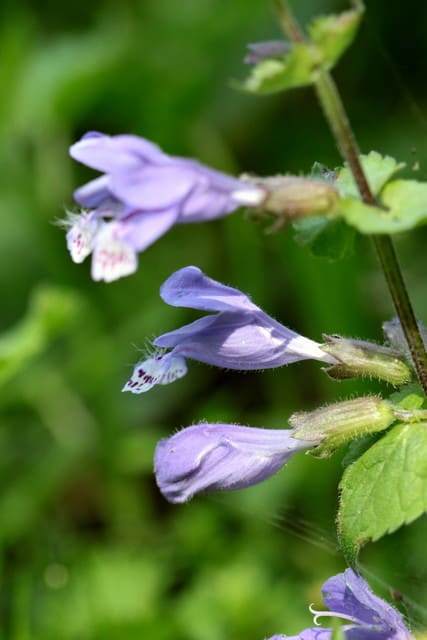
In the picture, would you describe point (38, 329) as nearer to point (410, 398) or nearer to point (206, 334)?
point (206, 334)

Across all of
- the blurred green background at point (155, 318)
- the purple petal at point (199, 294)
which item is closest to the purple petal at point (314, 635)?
the purple petal at point (199, 294)

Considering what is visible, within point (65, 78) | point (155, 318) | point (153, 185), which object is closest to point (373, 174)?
point (153, 185)

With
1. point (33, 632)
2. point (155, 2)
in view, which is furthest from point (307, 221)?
point (155, 2)

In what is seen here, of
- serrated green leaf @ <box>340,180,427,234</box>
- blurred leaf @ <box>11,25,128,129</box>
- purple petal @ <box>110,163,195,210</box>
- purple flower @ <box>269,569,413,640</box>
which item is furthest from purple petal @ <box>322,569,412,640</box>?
blurred leaf @ <box>11,25,128,129</box>

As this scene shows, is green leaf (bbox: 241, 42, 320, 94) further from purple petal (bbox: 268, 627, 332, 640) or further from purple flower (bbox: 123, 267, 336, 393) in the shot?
purple petal (bbox: 268, 627, 332, 640)

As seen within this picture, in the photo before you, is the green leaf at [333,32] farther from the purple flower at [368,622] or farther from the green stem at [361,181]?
the purple flower at [368,622]

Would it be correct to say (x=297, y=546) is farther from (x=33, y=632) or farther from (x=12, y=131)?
(x=12, y=131)
